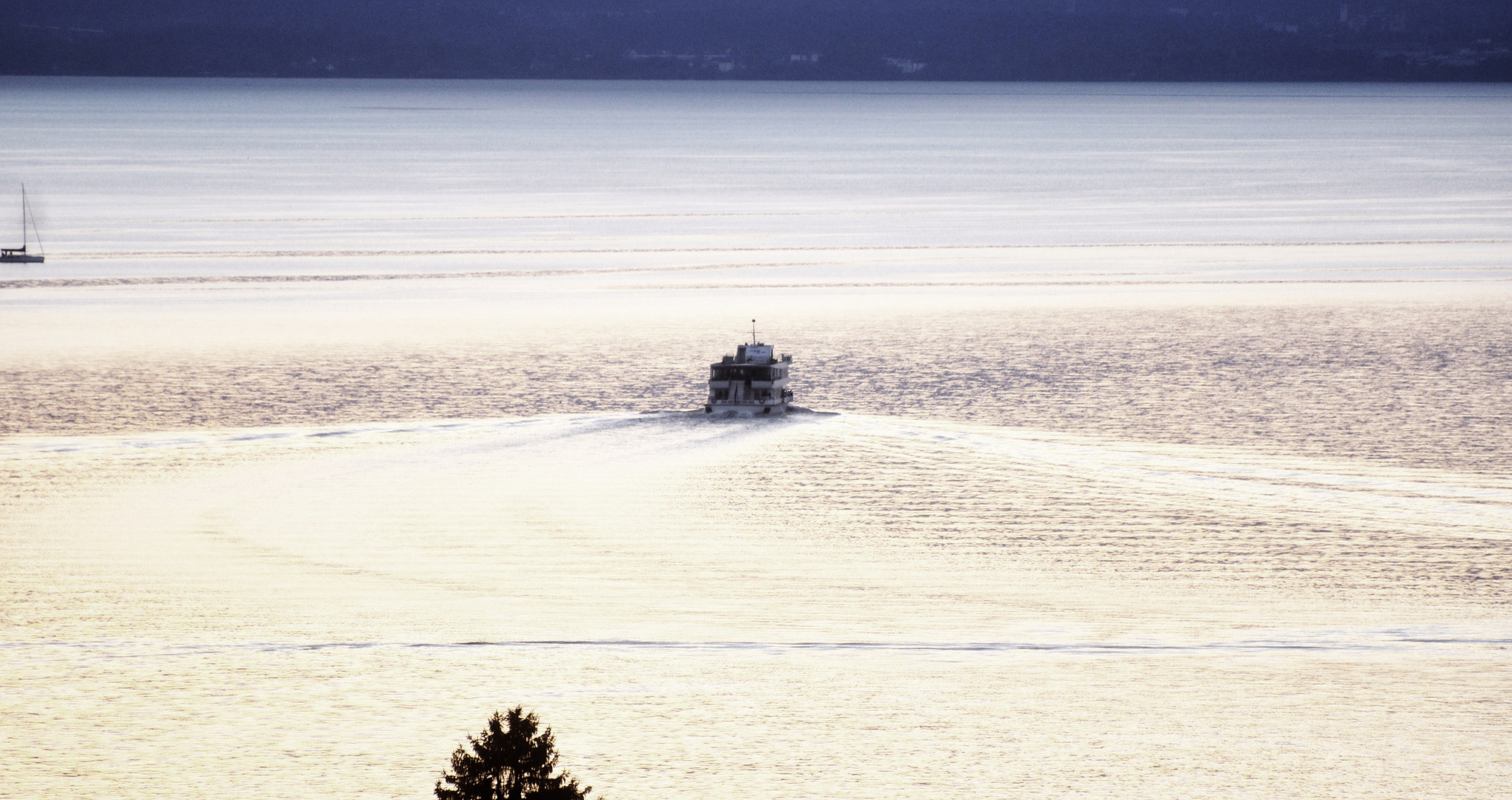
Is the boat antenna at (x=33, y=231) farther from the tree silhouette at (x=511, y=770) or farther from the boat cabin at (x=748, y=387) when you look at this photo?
the tree silhouette at (x=511, y=770)

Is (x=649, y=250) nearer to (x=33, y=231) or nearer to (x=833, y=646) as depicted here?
(x=33, y=231)

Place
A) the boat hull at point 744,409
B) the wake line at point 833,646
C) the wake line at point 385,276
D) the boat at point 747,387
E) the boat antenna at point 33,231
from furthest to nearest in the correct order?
the boat antenna at point 33,231 < the wake line at point 385,276 < the boat at point 747,387 < the boat hull at point 744,409 < the wake line at point 833,646

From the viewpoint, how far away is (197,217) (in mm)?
67188

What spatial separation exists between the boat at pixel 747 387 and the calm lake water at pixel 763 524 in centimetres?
64

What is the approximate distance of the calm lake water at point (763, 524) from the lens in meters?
15.9

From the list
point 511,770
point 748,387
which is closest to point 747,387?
point 748,387

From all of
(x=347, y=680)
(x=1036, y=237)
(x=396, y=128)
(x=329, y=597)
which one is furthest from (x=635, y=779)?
(x=396, y=128)

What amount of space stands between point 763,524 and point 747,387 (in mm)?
7627

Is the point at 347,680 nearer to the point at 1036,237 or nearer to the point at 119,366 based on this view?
the point at 119,366

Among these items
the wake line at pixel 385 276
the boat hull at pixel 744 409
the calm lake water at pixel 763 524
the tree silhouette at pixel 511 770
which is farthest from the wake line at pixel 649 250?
the tree silhouette at pixel 511 770

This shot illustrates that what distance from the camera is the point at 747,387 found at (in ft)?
99.4

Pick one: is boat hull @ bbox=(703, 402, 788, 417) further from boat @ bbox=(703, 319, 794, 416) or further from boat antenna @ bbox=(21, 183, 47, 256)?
boat antenna @ bbox=(21, 183, 47, 256)

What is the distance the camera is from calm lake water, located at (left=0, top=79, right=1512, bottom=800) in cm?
1587

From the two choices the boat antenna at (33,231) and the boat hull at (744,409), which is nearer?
the boat hull at (744,409)
